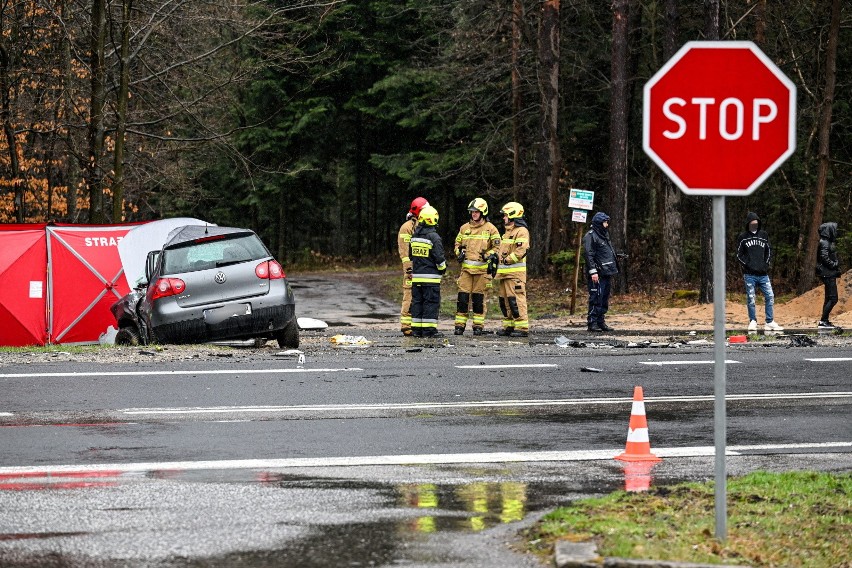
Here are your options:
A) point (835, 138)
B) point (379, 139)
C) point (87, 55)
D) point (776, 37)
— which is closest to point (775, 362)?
point (87, 55)

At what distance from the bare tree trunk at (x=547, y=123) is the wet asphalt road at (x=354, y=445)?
20973 mm

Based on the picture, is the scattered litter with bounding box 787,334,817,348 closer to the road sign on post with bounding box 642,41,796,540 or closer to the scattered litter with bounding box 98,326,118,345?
the scattered litter with bounding box 98,326,118,345

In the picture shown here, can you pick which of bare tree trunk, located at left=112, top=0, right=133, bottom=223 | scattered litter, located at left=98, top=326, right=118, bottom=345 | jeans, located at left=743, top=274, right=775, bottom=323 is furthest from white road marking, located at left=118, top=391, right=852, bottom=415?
bare tree trunk, located at left=112, top=0, right=133, bottom=223

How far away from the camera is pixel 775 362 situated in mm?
Result: 14922

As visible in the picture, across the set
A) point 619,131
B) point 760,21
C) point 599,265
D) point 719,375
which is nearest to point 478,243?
point 599,265

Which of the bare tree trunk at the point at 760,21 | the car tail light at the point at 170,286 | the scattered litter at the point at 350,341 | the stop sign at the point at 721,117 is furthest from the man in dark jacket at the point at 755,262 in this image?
the bare tree trunk at the point at 760,21

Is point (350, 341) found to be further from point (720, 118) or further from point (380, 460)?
point (720, 118)

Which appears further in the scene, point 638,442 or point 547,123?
point 547,123

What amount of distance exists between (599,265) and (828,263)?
12.4ft

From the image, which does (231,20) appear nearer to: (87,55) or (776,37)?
(87,55)

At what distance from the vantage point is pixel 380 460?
8.77 metres

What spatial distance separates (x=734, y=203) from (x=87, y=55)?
848 inches

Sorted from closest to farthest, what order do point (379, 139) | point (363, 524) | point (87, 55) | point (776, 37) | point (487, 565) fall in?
point (487, 565) < point (363, 524) < point (87, 55) < point (776, 37) < point (379, 139)

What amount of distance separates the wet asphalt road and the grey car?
51 centimetres
